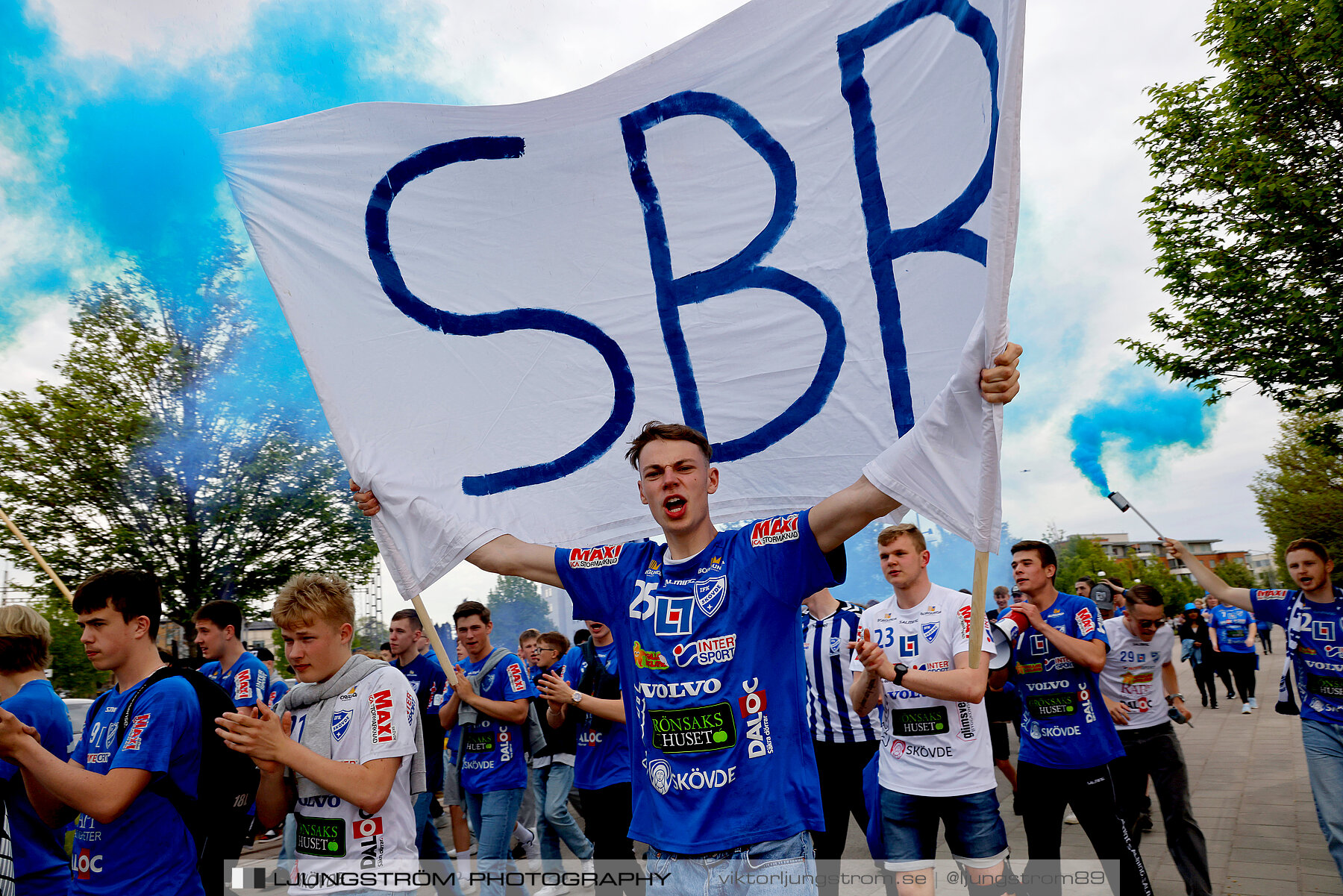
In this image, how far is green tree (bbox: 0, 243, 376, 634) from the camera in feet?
59.9

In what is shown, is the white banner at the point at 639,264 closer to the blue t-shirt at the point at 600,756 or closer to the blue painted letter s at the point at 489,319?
the blue painted letter s at the point at 489,319

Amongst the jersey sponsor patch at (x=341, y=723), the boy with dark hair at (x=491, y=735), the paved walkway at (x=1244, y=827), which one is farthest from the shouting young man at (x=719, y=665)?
the paved walkway at (x=1244, y=827)

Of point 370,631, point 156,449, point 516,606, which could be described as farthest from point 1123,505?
point 516,606

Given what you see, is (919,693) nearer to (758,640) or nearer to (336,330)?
(758,640)

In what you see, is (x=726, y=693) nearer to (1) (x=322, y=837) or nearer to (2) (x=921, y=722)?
(1) (x=322, y=837)

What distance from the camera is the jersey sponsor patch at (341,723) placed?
3.47 metres

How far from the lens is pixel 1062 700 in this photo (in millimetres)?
5527

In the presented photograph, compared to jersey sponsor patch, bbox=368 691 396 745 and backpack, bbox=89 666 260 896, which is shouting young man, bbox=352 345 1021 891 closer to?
jersey sponsor patch, bbox=368 691 396 745

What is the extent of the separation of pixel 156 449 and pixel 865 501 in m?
19.5

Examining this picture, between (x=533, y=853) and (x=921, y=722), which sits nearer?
(x=921, y=722)

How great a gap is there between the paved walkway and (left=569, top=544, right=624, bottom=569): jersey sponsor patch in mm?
4668

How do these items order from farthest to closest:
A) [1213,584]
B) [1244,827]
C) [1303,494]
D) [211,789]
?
[1303,494] → [1244,827] → [1213,584] → [211,789]

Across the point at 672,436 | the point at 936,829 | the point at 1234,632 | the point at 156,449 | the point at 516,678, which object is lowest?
the point at 1234,632

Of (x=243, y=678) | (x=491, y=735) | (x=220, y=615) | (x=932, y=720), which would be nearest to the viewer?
(x=932, y=720)
